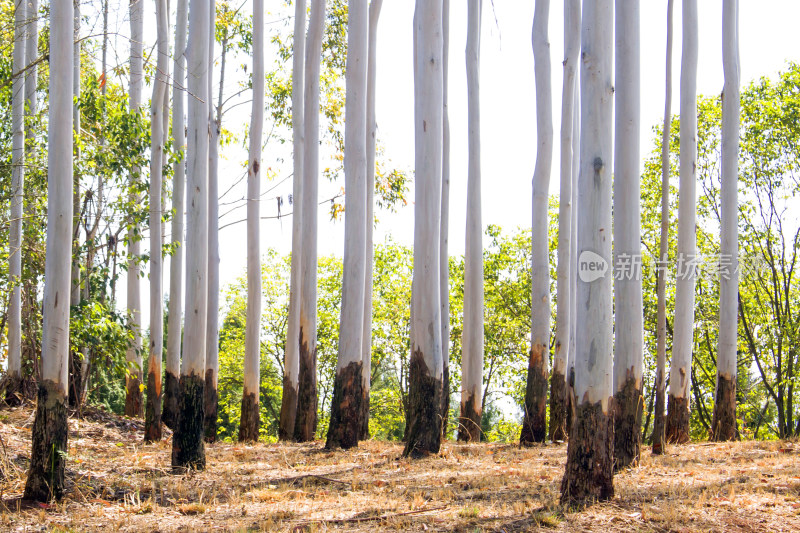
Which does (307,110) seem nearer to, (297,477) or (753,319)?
(297,477)

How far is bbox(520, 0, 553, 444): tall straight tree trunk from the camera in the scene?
34.4ft

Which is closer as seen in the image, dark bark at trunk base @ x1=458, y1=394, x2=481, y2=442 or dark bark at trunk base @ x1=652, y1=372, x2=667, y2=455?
dark bark at trunk base @ x1=652, y1=372, x2=667, y2=455

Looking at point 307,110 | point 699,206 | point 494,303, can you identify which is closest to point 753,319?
point 699,206

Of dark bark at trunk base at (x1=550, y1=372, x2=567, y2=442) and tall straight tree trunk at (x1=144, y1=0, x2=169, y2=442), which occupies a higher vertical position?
tall straight tree trunk at (x1=144, y1=0, x2=169, y2=442)

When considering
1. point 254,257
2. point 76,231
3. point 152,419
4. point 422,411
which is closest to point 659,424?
point 422,411

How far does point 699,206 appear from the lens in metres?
18.4

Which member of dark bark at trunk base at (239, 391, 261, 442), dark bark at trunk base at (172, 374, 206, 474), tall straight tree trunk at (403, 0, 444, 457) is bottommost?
dark bark at trunk base at (239, 391, 261, 442)

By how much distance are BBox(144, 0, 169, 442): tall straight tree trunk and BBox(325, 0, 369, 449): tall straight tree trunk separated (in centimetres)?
293

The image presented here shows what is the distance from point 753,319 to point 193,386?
A: 16369 mm

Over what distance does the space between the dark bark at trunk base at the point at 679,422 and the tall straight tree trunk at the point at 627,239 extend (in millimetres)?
3273

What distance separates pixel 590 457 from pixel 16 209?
767 cm

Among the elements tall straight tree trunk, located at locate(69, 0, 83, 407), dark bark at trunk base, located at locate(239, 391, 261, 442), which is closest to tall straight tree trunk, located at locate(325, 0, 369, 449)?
dark bark at trunk base, located at locate(239, 391, 261, 442)

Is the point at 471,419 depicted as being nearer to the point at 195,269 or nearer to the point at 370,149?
the point at 370,149

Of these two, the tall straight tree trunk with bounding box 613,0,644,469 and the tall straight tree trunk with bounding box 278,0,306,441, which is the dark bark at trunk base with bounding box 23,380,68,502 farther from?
the tall straight tree trunk with bounding box 278,0,306,441
